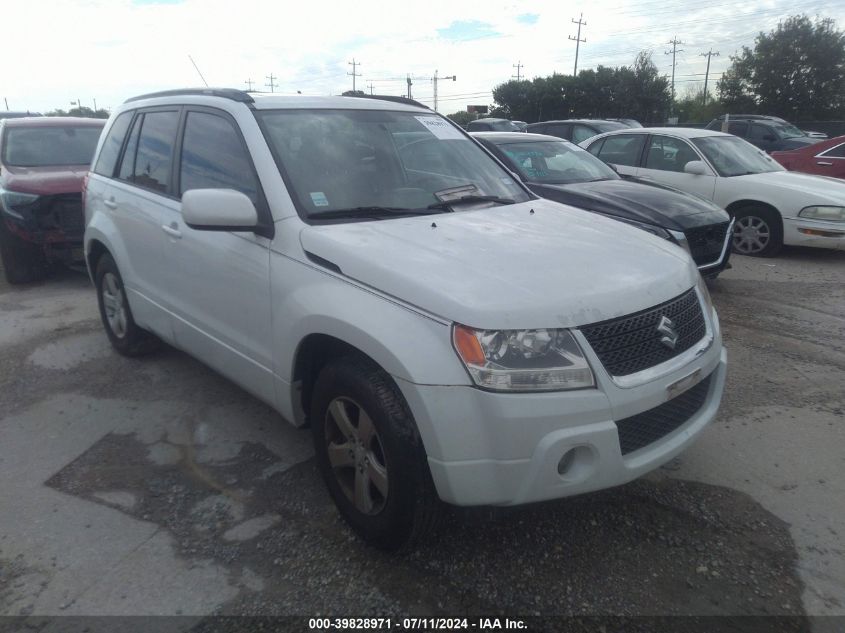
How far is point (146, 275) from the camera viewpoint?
4.19m

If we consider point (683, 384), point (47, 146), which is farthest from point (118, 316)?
point (47, 146)

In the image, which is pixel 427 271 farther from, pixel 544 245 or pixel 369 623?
pixel 369 623

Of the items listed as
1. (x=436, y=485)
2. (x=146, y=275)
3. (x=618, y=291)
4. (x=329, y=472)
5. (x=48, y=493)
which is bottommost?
(x=48, y=493)

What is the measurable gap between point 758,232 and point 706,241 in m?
2.35

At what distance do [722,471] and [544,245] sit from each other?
1.57 meters

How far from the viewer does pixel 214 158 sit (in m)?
3.55

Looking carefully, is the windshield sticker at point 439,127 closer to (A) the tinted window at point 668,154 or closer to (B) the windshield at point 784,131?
(A) the tinted window at point 668,154

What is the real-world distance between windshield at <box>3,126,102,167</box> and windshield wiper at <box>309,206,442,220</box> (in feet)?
20.4

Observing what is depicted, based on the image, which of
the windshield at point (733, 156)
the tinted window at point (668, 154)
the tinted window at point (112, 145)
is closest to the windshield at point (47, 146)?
the tinted window at point (112, 145)

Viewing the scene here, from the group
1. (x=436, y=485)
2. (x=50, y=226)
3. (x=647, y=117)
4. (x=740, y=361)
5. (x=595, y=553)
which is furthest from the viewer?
(x=647, y=117)

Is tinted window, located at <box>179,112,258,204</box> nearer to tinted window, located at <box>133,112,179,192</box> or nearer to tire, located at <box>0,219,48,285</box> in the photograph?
tinted window, located at <box>133,112,179,192</box>

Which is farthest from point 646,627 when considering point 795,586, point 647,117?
point 647,117

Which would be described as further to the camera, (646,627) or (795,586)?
(795,586)

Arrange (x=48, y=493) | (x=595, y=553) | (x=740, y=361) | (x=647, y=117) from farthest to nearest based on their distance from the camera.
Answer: (x=647, y=117)
(x=740, y=361)
(x=48, y=493)
(x=595, y=553)
